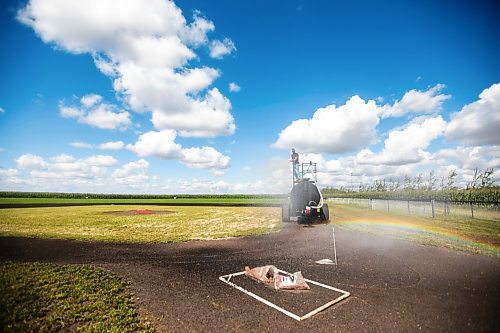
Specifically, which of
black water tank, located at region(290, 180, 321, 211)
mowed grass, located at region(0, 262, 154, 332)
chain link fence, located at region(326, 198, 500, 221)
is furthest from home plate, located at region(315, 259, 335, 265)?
chain link fence, located at region(326, 198, 500, 221)

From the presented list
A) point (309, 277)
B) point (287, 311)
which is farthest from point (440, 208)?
point (287, 311)

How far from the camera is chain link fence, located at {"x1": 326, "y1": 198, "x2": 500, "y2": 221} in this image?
21.7 meters

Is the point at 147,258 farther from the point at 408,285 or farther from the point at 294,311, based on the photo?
the point at 408,285

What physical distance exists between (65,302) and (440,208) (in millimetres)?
34672

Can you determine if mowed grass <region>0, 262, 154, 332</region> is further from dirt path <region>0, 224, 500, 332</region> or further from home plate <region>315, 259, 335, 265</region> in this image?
home plate <region>315, 259, 335, 265</region>

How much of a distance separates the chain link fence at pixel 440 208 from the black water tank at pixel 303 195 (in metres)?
11.6

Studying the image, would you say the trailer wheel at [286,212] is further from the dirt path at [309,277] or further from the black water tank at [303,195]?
the dirt path at [309,277]

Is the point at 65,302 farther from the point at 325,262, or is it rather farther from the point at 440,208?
the point at 440,208

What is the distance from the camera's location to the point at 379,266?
9.13m

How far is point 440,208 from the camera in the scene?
2873 centimetres

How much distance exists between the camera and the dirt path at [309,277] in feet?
17.6

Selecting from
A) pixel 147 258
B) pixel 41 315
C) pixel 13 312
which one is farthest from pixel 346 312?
pixel 147 258

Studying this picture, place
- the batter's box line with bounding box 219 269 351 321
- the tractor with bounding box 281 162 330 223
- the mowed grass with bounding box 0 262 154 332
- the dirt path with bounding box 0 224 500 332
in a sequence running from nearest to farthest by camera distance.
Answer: the mowed grass with bounding box 0 262 154 332, the dirt path with bounding box 0 224 500 332, the batter's box line with bounding box 219 269 351 321, the tractor with bounding box 281 162 330 223

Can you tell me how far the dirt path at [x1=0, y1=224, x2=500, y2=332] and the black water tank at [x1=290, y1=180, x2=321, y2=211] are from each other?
649cm
